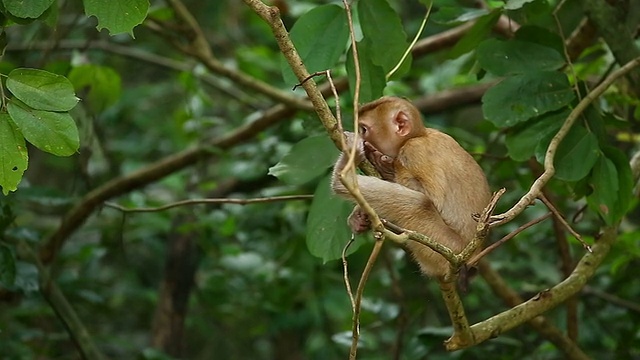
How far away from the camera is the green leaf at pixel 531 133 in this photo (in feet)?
9.98

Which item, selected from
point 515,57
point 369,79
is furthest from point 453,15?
point 369,79

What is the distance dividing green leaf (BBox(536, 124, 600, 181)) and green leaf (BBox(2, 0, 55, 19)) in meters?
1.57

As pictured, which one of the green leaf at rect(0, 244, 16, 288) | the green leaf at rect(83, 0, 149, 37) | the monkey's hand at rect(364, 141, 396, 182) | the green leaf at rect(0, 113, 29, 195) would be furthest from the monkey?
the green leaf at rect(0, 244, 16, 288)

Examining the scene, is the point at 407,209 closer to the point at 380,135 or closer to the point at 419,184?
the point at 419,184

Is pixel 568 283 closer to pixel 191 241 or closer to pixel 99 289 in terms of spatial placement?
pixel 191 241

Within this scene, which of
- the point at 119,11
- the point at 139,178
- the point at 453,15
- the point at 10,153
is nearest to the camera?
the point at 10,153

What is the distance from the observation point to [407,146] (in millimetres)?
3137

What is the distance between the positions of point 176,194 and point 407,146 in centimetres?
275

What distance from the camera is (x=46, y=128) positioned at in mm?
2268

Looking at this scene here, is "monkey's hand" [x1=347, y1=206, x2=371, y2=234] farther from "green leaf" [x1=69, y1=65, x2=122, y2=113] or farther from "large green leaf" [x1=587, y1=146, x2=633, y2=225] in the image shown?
"green leaf" [x1=69, y1=65, x2=122, y2=113]

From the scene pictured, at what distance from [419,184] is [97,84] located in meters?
1.88

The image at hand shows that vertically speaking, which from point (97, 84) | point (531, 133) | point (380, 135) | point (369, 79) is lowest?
point (531, 133)

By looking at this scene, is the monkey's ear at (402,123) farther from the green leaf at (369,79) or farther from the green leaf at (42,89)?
the green leaf at (42,89)

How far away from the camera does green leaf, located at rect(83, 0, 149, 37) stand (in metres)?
2.36
